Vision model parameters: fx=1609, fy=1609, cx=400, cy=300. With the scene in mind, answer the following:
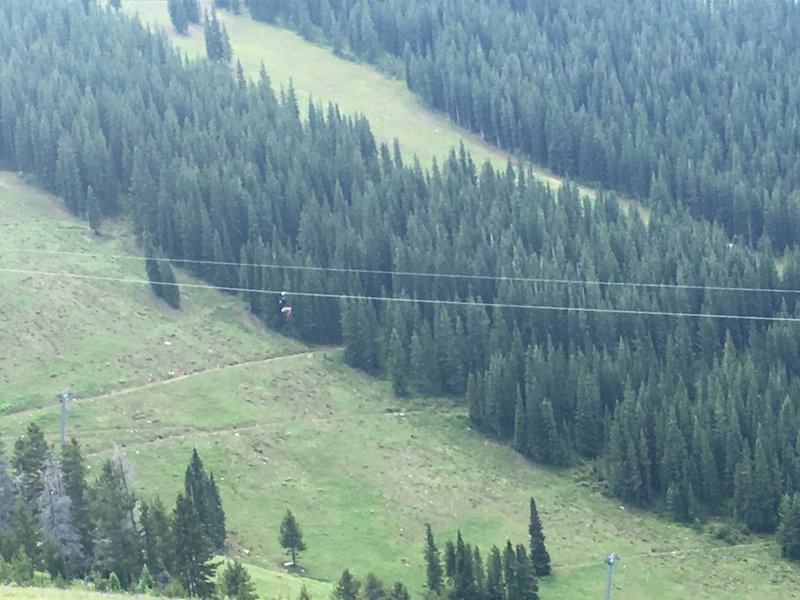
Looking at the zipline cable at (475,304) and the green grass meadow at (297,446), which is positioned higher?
the zipline cable at (475,304)

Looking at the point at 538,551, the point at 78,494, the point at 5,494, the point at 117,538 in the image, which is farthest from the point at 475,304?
the point at 117,538

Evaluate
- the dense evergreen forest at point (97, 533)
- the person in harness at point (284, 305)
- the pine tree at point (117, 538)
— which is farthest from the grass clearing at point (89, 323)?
the pine tree at point (117, 538)

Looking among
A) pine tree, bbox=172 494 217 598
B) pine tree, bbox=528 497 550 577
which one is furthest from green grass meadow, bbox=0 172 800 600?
pine tree, bbox=172 494 217 598

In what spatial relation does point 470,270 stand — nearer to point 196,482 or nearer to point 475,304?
point 475,304

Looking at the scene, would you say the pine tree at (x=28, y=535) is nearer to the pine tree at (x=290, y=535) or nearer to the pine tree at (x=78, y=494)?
the pine tree at (x=78, y=494)

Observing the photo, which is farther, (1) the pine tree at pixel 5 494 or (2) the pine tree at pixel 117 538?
(1) the pine tree at pixel 5 494

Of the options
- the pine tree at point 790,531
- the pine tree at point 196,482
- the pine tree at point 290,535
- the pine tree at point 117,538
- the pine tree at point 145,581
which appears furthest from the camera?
the pine tree at point 790,531

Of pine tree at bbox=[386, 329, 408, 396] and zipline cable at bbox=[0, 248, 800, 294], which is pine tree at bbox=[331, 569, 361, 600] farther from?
zipline cable at bbox=[0, 248, 800, 294]
